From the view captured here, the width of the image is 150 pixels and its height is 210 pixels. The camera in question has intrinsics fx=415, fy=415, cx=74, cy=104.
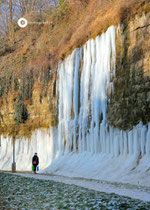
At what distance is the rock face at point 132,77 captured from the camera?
60.4 ft

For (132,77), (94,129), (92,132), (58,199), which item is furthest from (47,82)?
(58,199)

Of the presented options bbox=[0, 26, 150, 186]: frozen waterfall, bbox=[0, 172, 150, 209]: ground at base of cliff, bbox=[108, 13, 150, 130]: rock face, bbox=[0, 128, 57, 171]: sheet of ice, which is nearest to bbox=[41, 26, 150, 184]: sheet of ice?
bbox=[0, 26, 150, 186]: frozen waterfall

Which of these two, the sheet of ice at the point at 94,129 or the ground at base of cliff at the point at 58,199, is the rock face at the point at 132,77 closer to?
the sheet of ice at the point at 94,129

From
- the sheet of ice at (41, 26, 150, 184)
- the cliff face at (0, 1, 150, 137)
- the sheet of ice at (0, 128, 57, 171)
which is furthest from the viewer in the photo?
the sheet of ice at (0, 128, 57, 171)

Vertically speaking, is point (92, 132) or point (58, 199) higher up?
point (92, 132)

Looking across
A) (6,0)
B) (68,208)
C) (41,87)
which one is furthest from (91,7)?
(6,0)

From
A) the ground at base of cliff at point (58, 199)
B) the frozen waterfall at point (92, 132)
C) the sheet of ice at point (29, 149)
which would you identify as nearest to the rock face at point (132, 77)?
the frozen waterfall at point (92, 132)

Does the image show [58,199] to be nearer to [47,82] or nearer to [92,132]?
[92,132]

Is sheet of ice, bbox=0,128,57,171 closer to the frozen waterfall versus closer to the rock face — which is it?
the frozen waterfall

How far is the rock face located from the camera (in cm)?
1842

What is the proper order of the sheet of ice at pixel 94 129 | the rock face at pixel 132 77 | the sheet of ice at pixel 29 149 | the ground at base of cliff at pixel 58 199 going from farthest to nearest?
1. the sheet of ice at pixel 29 149
2. the rock face at pixel 132 77
3. the sheet of ice at pixel 94 129
4. the ground at base of cliff at pixel 58 199

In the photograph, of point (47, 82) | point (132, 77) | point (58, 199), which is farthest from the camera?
point (47, 82)

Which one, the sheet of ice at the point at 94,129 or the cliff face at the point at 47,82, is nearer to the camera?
the sheet of ice at the point at 94,129

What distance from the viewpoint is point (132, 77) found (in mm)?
19469
